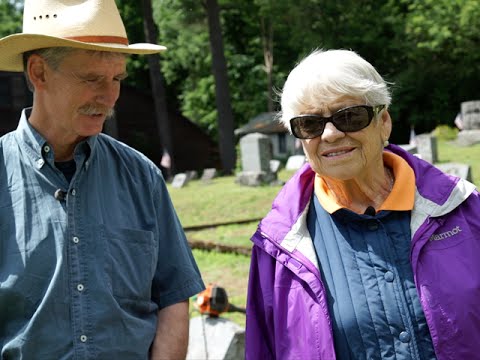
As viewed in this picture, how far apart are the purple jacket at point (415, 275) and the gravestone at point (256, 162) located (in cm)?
1418

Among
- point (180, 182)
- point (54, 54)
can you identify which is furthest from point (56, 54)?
point (180, 182)

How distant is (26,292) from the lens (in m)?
2.34

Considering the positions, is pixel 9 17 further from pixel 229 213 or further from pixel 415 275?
pixel 415 275

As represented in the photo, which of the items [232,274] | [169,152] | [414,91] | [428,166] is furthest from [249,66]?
[428,166]

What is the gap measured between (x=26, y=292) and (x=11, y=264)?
0.11m

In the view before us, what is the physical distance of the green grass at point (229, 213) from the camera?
332 inches

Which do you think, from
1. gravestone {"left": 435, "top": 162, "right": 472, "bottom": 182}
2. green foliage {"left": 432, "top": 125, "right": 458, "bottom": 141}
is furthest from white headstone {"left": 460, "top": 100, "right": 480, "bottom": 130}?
gravestone {"left": 435, "top": 162, "right": 472, "bottom": 182}

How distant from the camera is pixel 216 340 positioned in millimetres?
5090

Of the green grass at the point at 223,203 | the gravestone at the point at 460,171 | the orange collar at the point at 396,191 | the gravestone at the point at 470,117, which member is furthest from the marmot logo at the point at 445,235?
the gravestone at the point at 470,117

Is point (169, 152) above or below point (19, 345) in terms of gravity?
below

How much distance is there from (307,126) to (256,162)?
48.9ft

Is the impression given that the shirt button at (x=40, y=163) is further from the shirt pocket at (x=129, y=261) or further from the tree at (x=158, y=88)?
the tree at (x=158, y=88)

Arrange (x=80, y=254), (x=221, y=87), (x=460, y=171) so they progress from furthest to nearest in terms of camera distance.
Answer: (x=221, y=87), (x=460, y=171), (x=80, y=254)

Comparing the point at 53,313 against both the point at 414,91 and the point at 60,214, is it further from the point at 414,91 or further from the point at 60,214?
the point at 414,91
